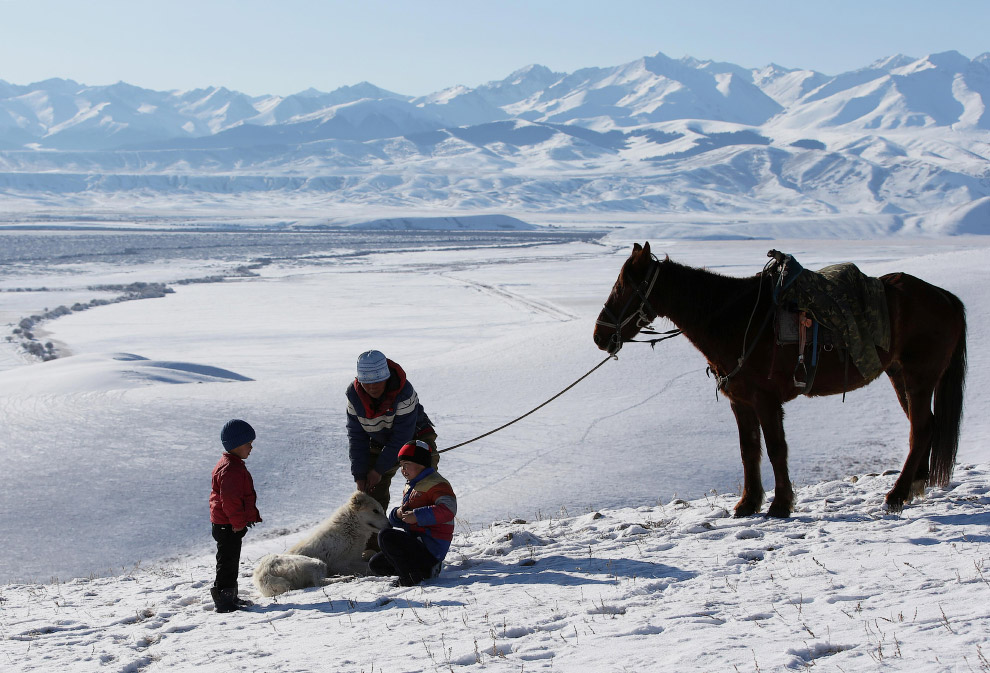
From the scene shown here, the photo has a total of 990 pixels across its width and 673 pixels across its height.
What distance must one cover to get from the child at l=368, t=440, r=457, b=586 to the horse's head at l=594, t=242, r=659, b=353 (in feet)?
4.79

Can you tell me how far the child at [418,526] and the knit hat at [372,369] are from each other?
64cm

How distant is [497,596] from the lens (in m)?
4.53

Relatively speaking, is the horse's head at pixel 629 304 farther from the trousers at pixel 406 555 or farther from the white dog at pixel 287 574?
the white dog at pixel 287 574

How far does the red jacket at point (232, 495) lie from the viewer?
4.93m

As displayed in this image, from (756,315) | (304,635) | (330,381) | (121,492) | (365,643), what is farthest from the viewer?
(330,381)

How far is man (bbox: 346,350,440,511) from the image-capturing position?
18.1 ft

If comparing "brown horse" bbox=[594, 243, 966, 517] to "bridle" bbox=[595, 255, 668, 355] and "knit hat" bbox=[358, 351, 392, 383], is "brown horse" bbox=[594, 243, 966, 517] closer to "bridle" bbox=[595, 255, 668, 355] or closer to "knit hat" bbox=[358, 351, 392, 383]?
"bridle" bbox=[595, 255, 668, 355]

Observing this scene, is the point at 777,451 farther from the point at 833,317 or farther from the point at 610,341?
the point at 610,341

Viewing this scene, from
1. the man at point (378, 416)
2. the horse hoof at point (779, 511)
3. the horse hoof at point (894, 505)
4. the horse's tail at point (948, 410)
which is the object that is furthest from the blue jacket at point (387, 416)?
the horse's tail at point (948, 410)

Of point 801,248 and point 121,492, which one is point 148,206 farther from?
point 121,492

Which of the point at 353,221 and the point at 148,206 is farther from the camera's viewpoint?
the point at 148,206

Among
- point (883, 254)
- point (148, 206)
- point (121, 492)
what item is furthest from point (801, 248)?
point (148, 206)

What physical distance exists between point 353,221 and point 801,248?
2129 inches

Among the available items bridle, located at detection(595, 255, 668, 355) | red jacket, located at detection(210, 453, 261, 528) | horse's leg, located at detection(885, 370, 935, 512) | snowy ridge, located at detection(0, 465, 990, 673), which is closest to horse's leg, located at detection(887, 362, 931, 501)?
horse's leg, located at detection(885, 370, 935, 512)
